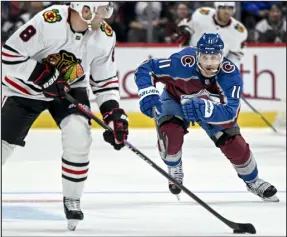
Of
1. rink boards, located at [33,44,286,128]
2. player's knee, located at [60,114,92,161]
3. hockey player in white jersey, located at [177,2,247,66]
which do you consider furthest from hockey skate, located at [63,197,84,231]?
rink boards, located at [33,44,286,128]

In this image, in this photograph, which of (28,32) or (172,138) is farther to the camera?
(172,138)

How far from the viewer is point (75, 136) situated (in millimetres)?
4176

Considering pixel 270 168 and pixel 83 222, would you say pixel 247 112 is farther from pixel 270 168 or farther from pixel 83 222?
pixel 83 222

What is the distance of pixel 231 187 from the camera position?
17.7 ft

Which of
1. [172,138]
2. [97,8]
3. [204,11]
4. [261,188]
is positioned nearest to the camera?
[97,8]

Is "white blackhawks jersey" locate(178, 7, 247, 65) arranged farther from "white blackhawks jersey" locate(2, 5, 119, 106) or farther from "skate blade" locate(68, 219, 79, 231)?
"skate blade" locate(68, 219, 79, 231)

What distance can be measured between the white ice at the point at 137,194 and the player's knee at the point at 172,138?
0.84ft

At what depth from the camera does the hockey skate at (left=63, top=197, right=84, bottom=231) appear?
168 inches

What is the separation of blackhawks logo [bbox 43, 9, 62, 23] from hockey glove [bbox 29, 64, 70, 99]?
16 centimetres

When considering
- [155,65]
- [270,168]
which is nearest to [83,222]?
[155,65]

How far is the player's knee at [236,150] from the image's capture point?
14.4 ft

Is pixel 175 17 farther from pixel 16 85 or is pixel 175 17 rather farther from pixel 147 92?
pixel 147 92

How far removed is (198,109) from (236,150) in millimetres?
422

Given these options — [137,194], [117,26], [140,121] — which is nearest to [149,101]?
[137,194]
